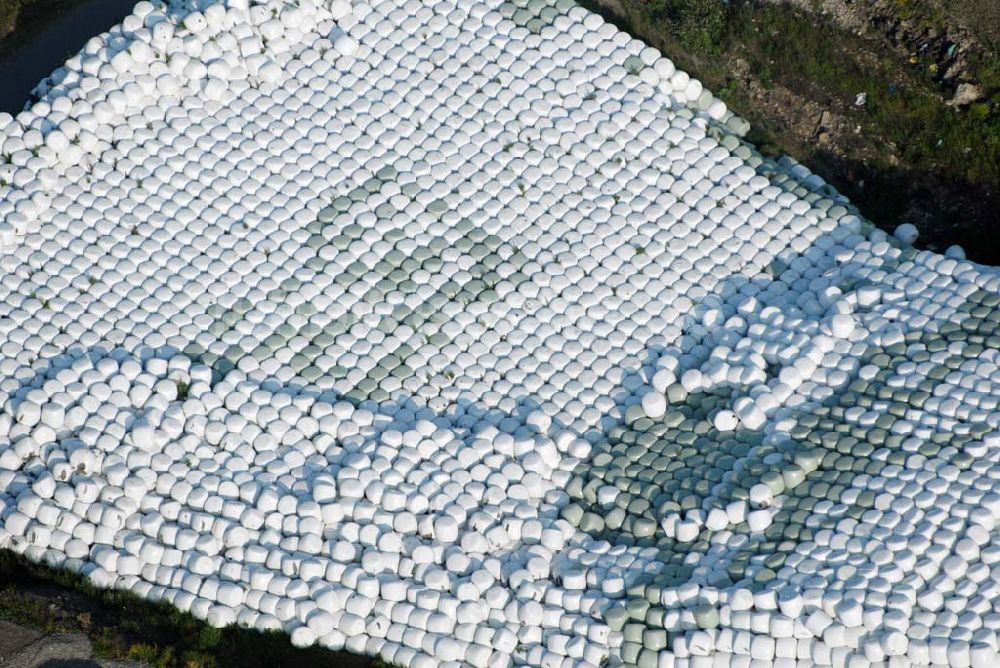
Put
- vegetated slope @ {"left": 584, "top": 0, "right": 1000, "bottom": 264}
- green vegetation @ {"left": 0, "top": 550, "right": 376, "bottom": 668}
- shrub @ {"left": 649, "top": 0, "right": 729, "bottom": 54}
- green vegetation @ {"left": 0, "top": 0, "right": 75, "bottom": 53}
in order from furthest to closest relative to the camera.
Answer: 1. green vegetation @ {"left": 0, "top": 0, "right": 75, "bottom": 53}
2. shrub @ {"left": 649, "top": 0, "right": 729, "bottom": 54}
3. vegetated slope @ {"left": 584, "top": 0, "right": 1000, "bottom": 264}
4. green vegetation @ {"left": 0, "top": 550, "right": 376, "bottom": 668}

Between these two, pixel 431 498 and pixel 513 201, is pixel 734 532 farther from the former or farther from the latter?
pixel 513 201

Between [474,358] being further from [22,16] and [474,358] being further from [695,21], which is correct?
[22,16]

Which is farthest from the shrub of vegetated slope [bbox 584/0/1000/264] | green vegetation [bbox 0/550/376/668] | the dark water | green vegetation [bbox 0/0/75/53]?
green vegetation [bbox 0/550/376/668]

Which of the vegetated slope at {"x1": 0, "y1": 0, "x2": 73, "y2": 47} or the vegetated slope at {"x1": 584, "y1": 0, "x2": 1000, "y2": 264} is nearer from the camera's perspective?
the vegetated slope at {"x1": 584, "y1": 0, "x2": 1000, "y2": 264}

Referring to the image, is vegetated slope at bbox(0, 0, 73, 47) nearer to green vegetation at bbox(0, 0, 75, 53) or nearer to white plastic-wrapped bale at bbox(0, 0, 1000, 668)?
green vegetation at bbox(0, 0, 75, 53)

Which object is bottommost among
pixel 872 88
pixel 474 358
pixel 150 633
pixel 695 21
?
pixel 150 633

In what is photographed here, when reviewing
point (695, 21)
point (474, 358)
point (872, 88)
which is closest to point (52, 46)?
point (474, 358)

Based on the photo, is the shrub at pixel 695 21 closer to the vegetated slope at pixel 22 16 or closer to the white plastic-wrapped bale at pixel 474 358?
the white plastic-wrapped bale at pixel 474 358
